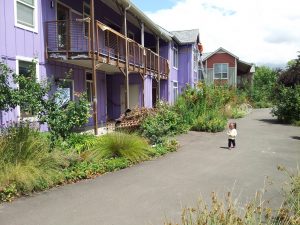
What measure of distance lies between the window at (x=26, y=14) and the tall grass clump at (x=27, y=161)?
202 inches

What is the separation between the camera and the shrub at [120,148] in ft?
34.2

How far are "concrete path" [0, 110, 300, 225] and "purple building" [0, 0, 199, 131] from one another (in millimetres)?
3205

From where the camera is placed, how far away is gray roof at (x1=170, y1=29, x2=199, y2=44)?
33.9m

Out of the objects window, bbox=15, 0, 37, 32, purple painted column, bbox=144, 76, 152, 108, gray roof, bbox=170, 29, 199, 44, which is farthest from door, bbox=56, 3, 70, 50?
gray roof, bbox=170, 29, 199, 44

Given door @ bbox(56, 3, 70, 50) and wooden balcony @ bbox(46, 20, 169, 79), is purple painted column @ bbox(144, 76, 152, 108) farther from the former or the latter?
door @ bbox(56, 3, 70, 50)

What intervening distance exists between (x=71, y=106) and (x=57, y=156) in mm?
1423

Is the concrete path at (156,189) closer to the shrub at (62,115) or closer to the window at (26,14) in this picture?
the shrub at (62,115)

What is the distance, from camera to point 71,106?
9.40 meters

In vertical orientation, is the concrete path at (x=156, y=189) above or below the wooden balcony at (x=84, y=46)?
below

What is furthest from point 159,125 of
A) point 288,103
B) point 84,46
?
point 288,103

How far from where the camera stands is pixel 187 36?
35.2 metres

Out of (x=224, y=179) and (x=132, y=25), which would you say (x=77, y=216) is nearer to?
(x=224, y=179)

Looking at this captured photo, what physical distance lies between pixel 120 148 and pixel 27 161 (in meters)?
3.30

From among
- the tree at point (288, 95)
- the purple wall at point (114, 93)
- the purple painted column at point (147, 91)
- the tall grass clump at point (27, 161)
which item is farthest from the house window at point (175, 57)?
the tall grass clump at point (27, 161)
